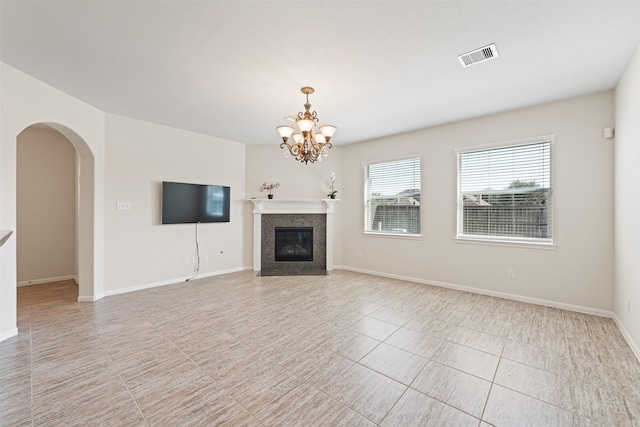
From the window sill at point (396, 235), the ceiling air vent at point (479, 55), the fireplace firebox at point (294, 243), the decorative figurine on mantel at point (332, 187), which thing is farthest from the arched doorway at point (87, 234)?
the ceiling air vent at point (479, 55)

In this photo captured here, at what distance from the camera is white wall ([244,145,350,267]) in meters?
5.85

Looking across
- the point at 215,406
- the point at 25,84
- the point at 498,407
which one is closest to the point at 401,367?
the point at 498,407

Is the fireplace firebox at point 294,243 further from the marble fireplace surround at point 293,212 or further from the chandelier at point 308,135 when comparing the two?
the chandelier at point 308,135

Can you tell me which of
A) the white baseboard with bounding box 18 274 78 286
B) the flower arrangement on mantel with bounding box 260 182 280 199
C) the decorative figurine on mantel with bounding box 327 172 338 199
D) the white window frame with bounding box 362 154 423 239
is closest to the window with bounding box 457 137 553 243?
the white window frame with bounding box 362 154 423 239

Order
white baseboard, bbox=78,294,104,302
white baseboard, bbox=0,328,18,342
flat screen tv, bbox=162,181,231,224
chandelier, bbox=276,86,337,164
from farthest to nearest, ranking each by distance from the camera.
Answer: flat screen tv, bbox=162,181,231,224 < white baseboard, bbox=78,294,104,302 < chandelier, bbox=276,86,337,164 < white baseboard, bbox=0,328,18,342

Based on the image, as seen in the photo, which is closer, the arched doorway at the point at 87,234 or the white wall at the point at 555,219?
the white wall at the point at 555,219

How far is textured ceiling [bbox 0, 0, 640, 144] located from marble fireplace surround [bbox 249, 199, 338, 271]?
234 cm

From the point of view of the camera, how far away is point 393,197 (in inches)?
208

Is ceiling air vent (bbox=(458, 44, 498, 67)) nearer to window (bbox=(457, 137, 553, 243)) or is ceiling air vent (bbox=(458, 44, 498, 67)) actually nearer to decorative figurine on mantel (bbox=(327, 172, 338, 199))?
window (bbox=(457, 137, 553, 243))

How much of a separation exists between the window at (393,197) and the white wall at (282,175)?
2.11ft

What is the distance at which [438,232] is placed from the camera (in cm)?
461

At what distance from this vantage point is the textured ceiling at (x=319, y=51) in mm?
1957

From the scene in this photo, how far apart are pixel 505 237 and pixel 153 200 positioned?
565 cm

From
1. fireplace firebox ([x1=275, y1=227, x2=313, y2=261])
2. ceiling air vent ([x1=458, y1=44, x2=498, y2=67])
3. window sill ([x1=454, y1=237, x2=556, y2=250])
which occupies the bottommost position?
fireplace firebox ([x1=275, y1=227, x2=313, y2=261])
